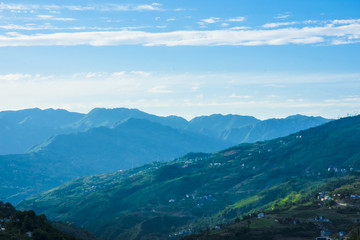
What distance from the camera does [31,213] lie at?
124750 mm

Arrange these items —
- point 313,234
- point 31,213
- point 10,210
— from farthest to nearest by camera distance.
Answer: point 313,234 → point 10,210 → point 31,213

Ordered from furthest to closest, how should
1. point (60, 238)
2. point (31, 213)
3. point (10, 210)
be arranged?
point (10, 210), point (31, 213), point (60, 238)

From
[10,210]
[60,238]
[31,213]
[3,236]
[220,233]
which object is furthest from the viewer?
[220,233]

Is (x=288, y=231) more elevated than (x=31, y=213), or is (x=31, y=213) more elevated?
(x=31, y=213)

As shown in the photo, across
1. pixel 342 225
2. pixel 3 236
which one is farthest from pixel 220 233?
pixel 3 236

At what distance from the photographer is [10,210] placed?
143750 mm

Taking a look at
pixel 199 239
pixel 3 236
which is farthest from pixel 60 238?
pixel 199 239

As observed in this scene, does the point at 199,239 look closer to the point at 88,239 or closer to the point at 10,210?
the point at 88,239

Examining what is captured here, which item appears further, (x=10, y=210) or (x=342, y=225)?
(x=342, y=225)

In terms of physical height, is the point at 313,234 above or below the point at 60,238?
below

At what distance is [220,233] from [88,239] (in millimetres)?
61646

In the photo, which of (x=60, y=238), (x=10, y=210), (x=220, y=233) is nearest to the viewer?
(x=60, y=238)

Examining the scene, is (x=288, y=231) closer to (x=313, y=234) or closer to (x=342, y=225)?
(x=313, y=234)

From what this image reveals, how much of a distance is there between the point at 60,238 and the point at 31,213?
1903 cm
